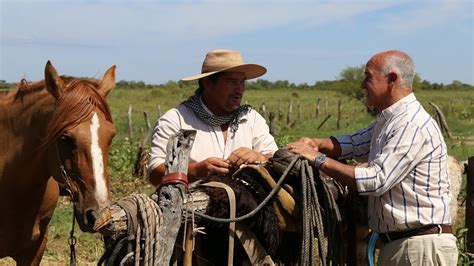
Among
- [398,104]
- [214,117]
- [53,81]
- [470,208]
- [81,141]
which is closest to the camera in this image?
[398,104]

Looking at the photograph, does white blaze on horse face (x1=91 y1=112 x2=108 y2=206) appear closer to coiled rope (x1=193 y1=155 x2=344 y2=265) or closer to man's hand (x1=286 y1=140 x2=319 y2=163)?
coiled rope (x1=193 y1=155 x2=344 y2=265)

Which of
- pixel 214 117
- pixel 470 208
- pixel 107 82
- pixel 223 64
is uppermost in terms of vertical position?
pixel 223 64

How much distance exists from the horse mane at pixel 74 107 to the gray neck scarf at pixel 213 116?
618 millimetres

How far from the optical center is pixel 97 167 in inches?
128

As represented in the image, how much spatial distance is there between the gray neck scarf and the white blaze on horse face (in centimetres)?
76

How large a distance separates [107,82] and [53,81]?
38 centimetres

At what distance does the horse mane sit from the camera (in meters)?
3.41

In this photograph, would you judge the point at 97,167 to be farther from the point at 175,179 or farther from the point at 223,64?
the point at 223,64

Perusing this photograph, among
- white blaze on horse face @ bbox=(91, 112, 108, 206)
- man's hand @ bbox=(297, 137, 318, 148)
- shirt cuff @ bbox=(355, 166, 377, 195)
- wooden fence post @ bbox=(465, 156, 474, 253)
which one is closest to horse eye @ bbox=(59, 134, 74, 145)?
white blaze on horse face @ bbox=(91, 112, 108, 206)

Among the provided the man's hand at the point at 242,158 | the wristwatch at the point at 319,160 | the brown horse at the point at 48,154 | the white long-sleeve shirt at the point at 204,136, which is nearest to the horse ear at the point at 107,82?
the brown horse at the point at 48,154

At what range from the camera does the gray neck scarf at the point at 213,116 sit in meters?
3.90

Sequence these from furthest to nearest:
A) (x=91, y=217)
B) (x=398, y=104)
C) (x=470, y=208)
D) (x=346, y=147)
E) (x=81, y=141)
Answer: (x=470, y=208) < (x=346, y=147) < (x=81, y=141) < (x=398, y=104) < (x=91, y=217)

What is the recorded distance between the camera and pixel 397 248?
10.7 ft

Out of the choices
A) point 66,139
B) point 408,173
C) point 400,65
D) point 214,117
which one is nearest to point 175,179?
point 66,139
